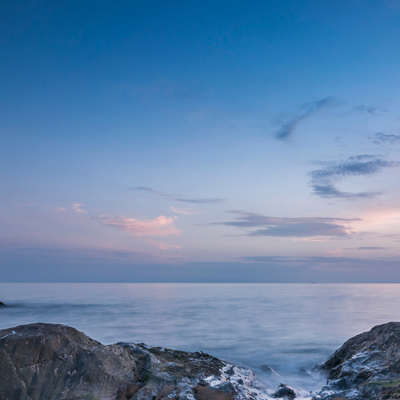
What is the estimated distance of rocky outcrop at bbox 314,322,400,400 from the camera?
7.71m

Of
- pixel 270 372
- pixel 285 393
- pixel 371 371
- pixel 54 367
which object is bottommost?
pixel 270 372

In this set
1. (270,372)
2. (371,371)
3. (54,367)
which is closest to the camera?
(54,367)

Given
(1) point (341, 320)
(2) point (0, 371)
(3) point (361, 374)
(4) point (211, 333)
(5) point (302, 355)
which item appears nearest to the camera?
(2) point (0, 371)

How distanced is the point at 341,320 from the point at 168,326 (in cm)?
1469

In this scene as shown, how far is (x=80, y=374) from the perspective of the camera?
24.0 ft

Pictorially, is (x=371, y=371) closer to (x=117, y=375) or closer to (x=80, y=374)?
(x=117, y=375)

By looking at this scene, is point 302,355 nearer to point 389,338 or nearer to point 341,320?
point 389,338

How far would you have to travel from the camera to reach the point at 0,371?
6.87m

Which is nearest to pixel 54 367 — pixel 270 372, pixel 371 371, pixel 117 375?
pixel 117 375

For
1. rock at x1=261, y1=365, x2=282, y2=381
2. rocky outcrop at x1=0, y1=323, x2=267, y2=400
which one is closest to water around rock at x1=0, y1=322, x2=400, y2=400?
rocky outcrop at x1=0, y1=323, x2=267, y2=400

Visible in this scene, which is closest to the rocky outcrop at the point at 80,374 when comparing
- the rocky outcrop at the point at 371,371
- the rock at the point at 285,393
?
the rock at the point at 285,393

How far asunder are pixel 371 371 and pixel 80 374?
756 cm

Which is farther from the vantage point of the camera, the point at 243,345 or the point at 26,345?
the point at 243,345

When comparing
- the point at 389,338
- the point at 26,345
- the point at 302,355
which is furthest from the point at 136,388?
the point at 302,355
